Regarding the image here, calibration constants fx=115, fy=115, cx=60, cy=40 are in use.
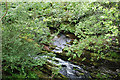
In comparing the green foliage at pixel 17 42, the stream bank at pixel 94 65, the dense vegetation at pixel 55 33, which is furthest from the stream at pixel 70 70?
the green foliage at pixel 17 42

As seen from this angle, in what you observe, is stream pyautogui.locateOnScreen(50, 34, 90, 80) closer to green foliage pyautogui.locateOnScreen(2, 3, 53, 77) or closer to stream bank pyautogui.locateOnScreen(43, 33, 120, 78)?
stream bank pyautogui.locateOnScreen(43, 33, 120, 78)

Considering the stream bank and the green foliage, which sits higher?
the green foliage

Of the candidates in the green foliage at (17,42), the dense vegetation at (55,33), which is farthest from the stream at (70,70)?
the green foliage at (17,42)

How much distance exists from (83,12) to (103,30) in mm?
598

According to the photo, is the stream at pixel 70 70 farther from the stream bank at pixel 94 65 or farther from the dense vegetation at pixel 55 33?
the dense vegetation at pixel 55 33

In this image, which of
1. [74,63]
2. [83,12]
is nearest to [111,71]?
[74,63]

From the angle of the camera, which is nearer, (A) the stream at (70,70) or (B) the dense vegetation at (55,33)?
(B) the dense vegetation at (55,33)

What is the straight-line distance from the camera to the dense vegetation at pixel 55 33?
1.85 meters

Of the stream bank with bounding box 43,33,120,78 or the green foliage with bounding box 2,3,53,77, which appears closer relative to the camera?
the green foliage with bounding box 2,3,53,77

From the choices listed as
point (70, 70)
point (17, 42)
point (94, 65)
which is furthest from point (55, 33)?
point (94, 65)

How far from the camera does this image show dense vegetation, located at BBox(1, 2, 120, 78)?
1.85 m

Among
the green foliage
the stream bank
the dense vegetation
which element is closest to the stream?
the stream bank

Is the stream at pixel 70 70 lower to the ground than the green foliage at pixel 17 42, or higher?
lower

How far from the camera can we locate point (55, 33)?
2584mm
